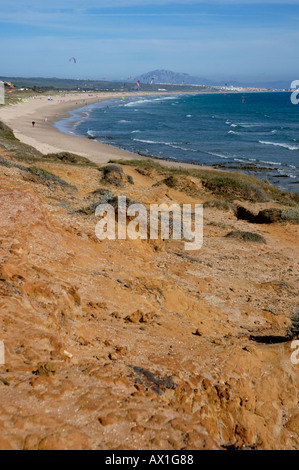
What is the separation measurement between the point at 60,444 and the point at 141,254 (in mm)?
7400

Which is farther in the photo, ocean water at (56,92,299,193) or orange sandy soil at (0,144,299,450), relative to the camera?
ocean water at (56,92,299,193)

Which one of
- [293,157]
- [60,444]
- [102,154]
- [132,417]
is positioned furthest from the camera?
[293,157]

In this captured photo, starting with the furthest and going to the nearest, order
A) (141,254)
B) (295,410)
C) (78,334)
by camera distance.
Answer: (141,254) → (78,334) → (295,410)

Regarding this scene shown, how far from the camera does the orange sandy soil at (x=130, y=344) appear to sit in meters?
4.57

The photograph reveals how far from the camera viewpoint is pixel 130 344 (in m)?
6.58

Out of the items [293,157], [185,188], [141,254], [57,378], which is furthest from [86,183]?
[293,157]

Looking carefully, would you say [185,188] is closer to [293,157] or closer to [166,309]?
[166,309]

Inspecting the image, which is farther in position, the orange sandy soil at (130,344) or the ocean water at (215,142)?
the ocean water at (215,142)

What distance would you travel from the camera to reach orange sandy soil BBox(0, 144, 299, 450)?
4570 mm

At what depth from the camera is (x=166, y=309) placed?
8617 millimetres

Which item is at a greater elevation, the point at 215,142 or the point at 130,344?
the point at 215,142

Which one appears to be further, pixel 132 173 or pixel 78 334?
pixel 132 173

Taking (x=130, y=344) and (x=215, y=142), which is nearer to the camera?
(x=130, y=344)

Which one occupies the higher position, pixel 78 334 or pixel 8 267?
pixel 8 267
